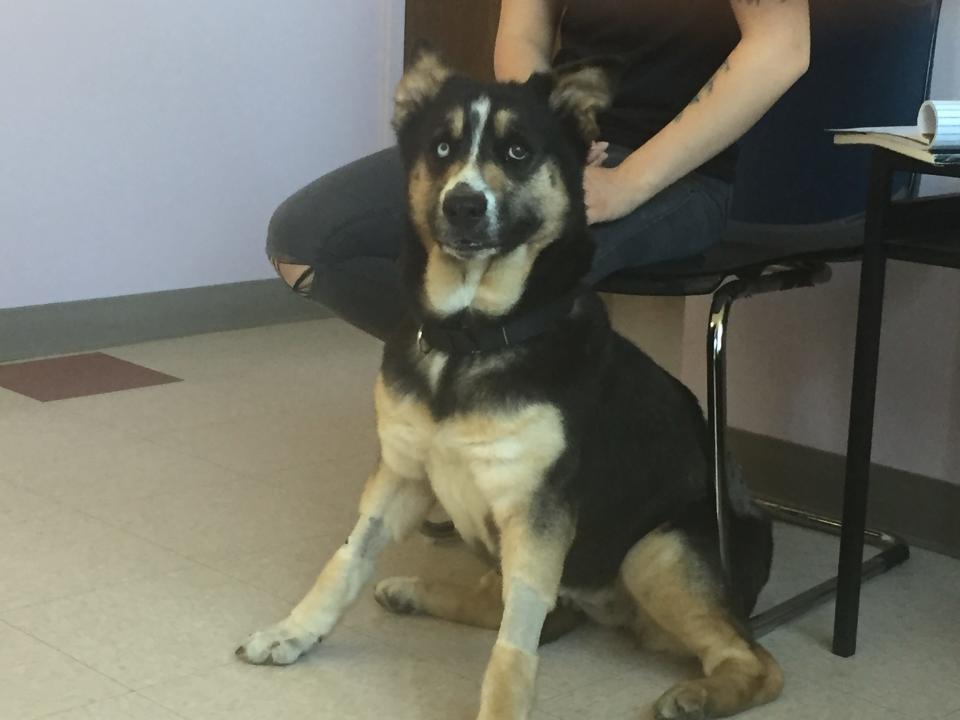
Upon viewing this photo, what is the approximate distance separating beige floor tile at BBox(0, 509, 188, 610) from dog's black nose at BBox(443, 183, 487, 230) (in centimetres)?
87

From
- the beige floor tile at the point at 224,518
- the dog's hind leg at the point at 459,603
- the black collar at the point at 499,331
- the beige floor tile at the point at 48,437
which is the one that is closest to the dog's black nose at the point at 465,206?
the black collar at the point at 499,331

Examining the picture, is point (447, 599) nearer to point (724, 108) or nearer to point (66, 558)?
point (66, 558)

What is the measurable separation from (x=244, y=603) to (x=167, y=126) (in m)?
2.27

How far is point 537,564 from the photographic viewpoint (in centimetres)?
159

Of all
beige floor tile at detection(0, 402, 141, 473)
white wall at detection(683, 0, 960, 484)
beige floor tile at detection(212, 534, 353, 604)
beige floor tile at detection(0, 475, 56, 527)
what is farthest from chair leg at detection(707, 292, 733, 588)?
beige floor tile at detection(0, 402, 141, 473)

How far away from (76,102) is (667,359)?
6.02ft

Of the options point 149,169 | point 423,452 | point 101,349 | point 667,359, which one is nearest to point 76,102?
point 149,169

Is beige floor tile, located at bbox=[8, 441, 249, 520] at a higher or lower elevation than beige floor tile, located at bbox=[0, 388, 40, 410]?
higher

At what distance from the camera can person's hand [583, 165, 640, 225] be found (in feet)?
6.14

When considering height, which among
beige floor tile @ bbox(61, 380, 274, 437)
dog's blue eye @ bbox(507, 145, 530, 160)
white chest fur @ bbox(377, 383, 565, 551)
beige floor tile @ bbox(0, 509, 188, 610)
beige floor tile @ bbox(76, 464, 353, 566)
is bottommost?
beige floor tile @ bbox(61, 380, 274, 437)

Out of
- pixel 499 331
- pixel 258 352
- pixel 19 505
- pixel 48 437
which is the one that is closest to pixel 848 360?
pixel 499 331

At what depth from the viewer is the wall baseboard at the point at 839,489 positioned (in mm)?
2396

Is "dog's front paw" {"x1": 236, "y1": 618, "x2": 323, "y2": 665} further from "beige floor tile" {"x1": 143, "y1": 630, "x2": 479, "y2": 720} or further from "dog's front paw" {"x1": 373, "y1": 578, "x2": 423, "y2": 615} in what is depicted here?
"dog's front paw" {"x1": 373, "y1": 578, "x2": 423, "y2": 615}

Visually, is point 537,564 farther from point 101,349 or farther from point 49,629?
point 101,349
